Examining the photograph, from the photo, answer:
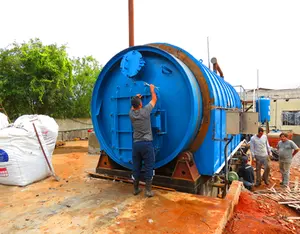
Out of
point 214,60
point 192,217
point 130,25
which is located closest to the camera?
point 192,217

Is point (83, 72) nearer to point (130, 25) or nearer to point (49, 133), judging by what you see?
point (130, 25)

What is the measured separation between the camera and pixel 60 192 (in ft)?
12.1

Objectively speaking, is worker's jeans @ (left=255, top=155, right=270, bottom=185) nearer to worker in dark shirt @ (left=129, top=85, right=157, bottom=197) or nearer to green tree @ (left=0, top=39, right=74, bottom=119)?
worker in dark shirt @ (left=129, top=85, right=157, bottom=197)

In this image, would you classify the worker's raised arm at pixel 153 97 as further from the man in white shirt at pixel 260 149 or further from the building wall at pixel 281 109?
the building wall at pixel 281 109

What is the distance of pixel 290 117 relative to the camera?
63.3ft

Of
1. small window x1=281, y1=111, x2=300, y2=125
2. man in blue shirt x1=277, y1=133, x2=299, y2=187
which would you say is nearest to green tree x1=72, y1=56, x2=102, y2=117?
man in blue shirt x1=277, y1=133, x2=299, y2=187

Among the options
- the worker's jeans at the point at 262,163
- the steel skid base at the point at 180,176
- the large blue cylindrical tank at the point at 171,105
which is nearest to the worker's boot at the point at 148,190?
the steel skid base at the point at 180,176

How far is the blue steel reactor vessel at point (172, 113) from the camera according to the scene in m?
3.55

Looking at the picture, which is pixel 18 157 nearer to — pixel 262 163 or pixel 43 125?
pixel 43 125

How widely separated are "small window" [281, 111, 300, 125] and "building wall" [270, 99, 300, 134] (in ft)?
0.86

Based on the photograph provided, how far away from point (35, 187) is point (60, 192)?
0.65 m

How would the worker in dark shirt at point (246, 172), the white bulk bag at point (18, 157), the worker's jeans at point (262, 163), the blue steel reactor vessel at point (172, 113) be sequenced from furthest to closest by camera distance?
the worker's jeans at point (262, 163), the worker in dark shirt at point (246, 172), the white bulk bag at point (18, 157), the blue steel reactor vessel at point (172, 113)

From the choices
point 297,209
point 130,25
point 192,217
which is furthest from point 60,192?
point 297,209

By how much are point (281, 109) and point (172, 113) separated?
18.7m
